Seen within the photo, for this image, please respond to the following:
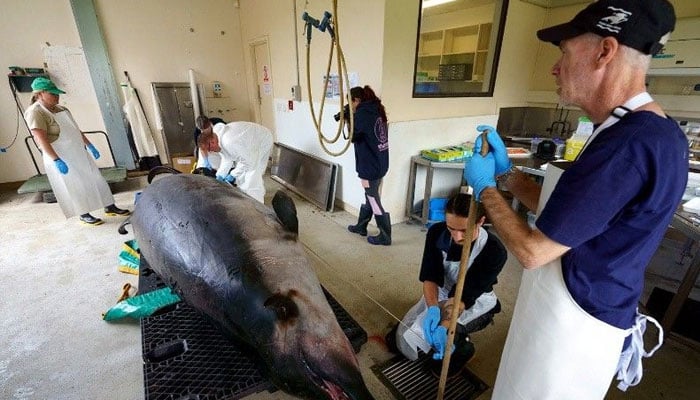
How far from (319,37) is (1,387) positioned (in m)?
3.85

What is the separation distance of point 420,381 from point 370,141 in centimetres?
190

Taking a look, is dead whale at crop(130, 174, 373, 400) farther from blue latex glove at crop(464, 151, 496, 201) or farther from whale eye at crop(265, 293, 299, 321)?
blue latex glove at crop(464, 151, 496, 201)

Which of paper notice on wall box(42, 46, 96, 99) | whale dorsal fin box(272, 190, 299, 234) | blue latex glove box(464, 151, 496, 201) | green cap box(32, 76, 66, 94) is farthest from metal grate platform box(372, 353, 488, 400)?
paper notice on wall box(42, 46, 96, 99)

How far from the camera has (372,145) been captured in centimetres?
276

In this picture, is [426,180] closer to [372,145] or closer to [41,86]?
[372,145]

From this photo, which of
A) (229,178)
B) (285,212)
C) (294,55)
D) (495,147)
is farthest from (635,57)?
(294,55)

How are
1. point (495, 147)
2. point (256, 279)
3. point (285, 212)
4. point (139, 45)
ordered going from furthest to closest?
1. point (139, 45)
2. point (285, 212)
3. point (495, 147)
4. point (256, 279)

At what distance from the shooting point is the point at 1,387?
5.24 ft

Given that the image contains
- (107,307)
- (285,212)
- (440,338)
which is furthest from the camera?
(107,307)

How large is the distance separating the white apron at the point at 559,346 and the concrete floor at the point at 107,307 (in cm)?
5

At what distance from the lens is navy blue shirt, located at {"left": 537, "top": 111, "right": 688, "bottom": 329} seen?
687 millimetres

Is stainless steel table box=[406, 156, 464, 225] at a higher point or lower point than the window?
lower

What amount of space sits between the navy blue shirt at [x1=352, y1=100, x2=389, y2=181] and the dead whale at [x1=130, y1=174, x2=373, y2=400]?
1.46m

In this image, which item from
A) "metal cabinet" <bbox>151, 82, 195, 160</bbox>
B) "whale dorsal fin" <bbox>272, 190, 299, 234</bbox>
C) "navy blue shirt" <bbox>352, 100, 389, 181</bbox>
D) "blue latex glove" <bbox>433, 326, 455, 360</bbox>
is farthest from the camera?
"metal cabinet" <bbox>151, 82, 195, 160</bbox>
